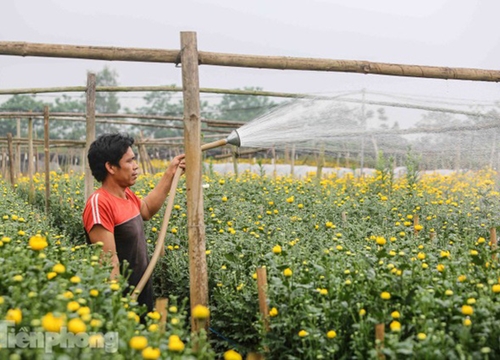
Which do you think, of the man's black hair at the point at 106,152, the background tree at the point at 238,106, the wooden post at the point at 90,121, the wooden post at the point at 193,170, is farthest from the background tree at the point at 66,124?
the wooden post at the point at 193,170

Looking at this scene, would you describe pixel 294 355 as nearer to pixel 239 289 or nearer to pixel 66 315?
pixel 239 289

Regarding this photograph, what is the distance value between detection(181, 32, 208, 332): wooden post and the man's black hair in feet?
1.52

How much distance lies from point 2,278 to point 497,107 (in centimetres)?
386

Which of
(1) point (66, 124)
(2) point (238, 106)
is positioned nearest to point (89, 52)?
(1) point (66, 124)

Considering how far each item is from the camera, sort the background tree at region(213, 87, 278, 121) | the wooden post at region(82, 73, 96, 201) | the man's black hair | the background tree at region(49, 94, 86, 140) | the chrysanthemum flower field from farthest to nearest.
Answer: the background tree at region(213, 87, 278, 121), the background tree at region(49, 94, 86, 140), the wooden post at region(82, 73, 96, 201), the man's black hair, the chrysanthemum flower field

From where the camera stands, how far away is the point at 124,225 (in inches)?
139

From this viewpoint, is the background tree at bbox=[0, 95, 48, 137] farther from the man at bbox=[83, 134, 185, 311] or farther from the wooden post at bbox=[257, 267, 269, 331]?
the wooden post at bbox=[257, 267, 269, 331]

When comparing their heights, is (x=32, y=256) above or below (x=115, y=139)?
below

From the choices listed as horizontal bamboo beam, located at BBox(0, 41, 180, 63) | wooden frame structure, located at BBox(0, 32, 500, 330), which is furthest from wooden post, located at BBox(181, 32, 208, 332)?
horizontal bamboo beam, located at BBox(0, 41, 180, 63)

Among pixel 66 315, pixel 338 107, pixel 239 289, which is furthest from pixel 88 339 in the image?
pixel 338 107

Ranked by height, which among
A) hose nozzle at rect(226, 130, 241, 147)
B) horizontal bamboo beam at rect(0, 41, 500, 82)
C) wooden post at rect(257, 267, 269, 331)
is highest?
horizontal bamboo beam at rect(0, 41, 500, 82)

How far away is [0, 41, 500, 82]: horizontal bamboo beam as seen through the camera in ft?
11.1

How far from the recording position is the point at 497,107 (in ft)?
15.6

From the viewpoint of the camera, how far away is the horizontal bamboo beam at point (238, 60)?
339 cm
